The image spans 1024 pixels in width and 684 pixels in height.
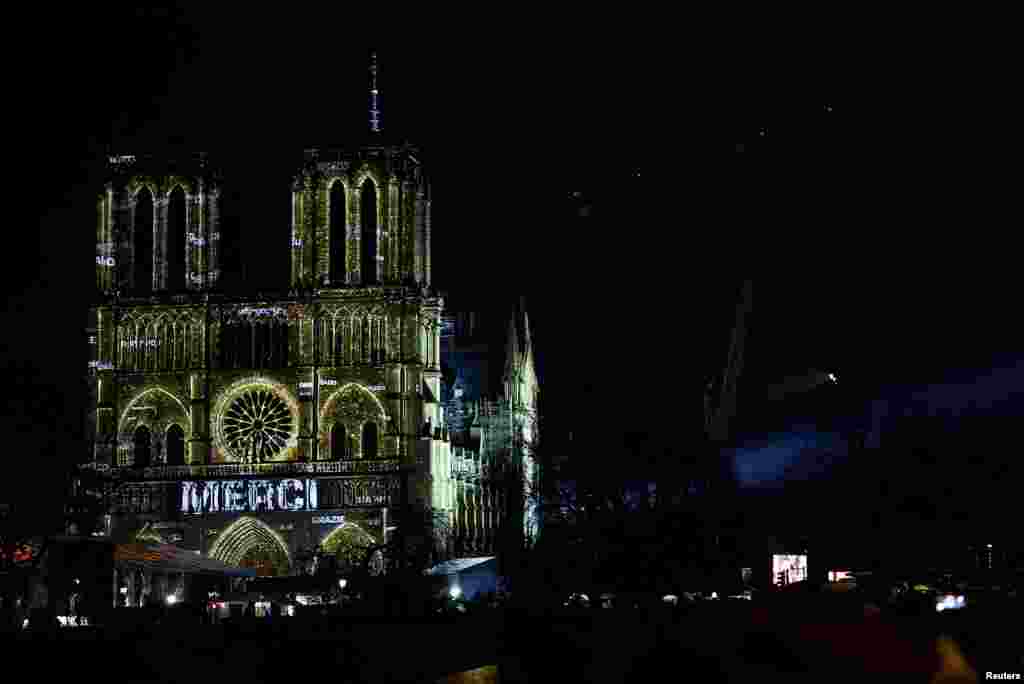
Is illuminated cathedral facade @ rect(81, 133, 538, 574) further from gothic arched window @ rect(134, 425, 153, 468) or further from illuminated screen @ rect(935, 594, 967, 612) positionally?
illuminated screen @ rect(935, 594, 967, 612)

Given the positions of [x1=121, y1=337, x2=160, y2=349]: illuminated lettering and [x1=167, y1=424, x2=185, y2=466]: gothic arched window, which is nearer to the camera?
[x1=121, y1=337, x2=160, y2=349]: illuminated lettering

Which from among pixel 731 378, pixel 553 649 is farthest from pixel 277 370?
pixel 553 649

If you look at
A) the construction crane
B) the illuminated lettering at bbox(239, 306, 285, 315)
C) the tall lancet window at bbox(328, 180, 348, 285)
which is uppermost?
the tall lancet window at bbox(328, 180, 348, 285)

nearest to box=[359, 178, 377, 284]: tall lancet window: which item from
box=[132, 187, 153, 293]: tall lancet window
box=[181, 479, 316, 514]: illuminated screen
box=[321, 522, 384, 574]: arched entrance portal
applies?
box=[181, 479, 316, 514]: illuminated screen

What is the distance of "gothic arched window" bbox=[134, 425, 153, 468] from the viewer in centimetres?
9938

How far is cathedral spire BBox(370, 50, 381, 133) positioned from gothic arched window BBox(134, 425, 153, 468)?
19206mm

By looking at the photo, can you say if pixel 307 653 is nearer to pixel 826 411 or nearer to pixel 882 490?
pixel 882 490

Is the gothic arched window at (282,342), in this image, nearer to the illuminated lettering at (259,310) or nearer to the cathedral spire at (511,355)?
the illuminated lettering at (259,310)

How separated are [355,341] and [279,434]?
629cm

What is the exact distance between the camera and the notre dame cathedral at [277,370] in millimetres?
96500

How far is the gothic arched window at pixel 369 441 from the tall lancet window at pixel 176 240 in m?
11.8

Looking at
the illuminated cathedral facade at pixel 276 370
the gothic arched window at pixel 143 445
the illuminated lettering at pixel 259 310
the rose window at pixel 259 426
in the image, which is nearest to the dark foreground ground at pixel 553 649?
the illuminated cathedral facade at pixel 276 370

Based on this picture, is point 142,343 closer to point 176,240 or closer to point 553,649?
point 176,240

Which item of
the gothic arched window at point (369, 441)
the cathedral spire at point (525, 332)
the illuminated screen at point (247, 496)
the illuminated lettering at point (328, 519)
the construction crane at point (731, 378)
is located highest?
the cathedral spire at point (525, 332)
